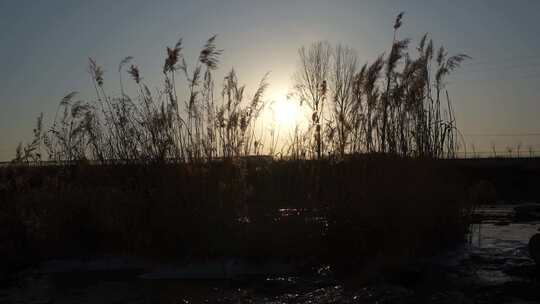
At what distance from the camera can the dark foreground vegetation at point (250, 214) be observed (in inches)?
198

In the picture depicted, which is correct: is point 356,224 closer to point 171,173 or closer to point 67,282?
point 171,173

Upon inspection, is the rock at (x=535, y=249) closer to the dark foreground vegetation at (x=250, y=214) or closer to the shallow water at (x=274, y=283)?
the shallow water at (x=274, y=283)

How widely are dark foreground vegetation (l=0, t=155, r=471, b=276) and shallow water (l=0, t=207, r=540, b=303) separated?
21 cm

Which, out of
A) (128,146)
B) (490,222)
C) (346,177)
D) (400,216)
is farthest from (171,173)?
(490,222)

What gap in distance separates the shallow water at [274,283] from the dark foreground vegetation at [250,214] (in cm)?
21

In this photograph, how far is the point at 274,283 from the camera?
4.40m

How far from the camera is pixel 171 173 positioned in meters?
5.29

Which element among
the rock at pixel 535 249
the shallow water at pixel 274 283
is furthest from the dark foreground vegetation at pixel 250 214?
the rock at pixel 535 249

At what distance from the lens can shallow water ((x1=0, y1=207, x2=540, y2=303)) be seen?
3.91m

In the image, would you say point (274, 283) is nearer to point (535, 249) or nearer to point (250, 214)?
point (250, 214)

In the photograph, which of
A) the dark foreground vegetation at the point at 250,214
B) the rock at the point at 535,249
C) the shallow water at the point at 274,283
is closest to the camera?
the shallow water at the point at 274,283

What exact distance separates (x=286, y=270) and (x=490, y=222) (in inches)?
160

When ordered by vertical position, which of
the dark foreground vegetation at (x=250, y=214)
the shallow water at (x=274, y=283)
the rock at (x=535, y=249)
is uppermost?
the dark foreground vegetation at (x=250, y=214)

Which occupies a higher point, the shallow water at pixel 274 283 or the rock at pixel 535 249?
the rock at pixel 535 249
